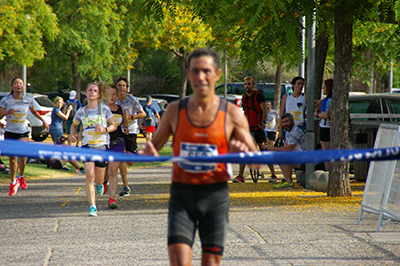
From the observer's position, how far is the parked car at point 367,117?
1156 centimetres

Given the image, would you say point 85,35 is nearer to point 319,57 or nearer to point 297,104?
point 319,57

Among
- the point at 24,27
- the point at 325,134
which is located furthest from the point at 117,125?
the point at 24,27

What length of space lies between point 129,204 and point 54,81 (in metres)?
41.6

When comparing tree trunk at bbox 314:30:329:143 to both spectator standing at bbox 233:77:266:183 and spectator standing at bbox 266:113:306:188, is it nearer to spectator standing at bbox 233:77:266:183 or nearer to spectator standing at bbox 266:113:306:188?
spectator standing at bbox 233:77:266:183

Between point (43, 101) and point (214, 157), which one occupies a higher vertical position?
point (43, 101)

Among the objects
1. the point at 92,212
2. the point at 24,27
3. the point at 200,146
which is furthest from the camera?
the point at 24,27

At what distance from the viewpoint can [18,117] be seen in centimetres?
1000

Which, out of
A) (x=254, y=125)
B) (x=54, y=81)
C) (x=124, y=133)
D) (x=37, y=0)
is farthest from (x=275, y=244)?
(x=54, y=81)

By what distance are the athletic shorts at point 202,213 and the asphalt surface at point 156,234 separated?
1.93 meters

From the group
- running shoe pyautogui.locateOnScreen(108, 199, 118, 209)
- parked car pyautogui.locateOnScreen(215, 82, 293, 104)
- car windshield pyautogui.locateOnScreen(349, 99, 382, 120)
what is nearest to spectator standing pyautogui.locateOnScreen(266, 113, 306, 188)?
car windshield pyautogui.locateOnScreen(349, 99, 382, 120)

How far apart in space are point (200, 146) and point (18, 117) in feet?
24.5

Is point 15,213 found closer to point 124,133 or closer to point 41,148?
point 124,133

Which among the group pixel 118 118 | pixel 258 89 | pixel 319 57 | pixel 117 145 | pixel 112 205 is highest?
pixel 319 57

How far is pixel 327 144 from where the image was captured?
10742mm
